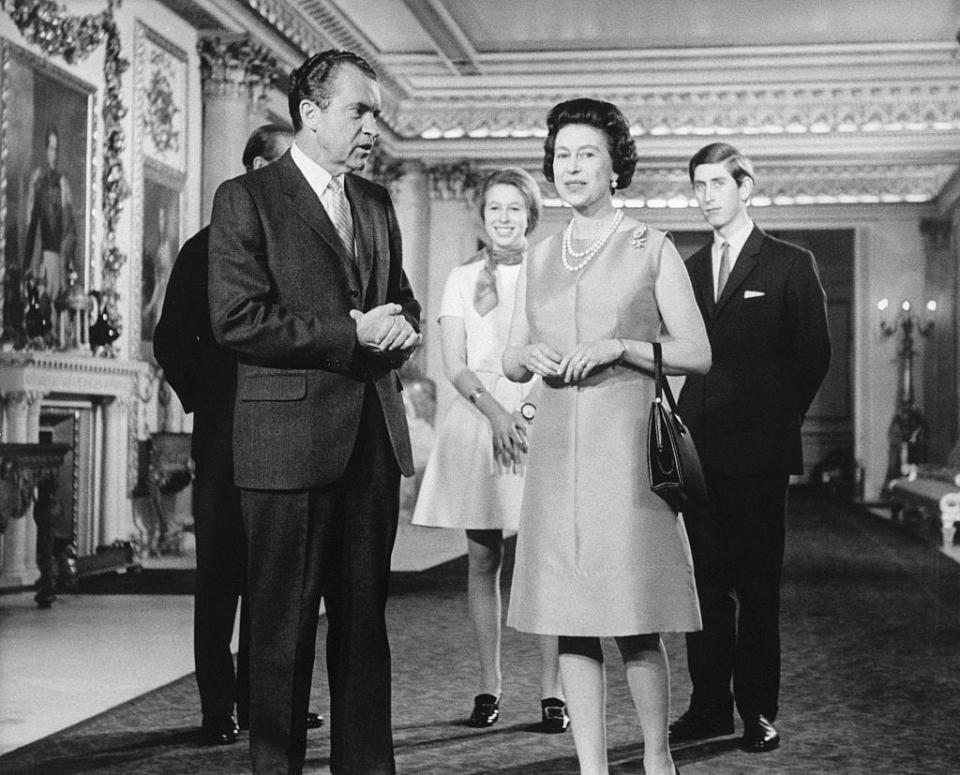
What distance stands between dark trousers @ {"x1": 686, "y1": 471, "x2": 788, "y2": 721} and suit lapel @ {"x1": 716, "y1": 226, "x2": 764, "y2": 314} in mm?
503

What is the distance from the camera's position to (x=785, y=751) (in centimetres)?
356

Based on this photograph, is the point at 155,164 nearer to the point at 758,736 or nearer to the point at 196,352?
the point at 196,352

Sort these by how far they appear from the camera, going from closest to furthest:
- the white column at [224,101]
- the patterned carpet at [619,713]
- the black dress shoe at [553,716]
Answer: the patterned carpet at [619,713]
the black dress shoe at [553,716]
the white column at [224,101]

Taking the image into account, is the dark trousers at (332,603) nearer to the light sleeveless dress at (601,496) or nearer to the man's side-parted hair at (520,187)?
the light sleeveless dress at (601,496)

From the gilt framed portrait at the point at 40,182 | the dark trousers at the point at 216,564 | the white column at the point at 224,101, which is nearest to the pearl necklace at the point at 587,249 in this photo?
the dark trousers at the point at 216,564

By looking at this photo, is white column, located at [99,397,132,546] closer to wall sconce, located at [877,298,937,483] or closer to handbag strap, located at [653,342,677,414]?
handbag strap, located at [653,342,677,414]

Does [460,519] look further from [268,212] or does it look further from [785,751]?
[268,212]

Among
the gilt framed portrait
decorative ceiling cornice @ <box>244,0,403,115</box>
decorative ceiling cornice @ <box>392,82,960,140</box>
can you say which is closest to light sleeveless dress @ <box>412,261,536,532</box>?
the gilt framed portrait

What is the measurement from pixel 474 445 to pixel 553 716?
82 cm

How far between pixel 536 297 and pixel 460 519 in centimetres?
112

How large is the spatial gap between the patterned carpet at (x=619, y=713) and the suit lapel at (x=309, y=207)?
4.55 feet

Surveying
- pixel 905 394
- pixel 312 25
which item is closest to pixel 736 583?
pixel 312 25

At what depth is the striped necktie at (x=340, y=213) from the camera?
275cm

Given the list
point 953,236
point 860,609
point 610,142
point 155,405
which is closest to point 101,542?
point 155,405
